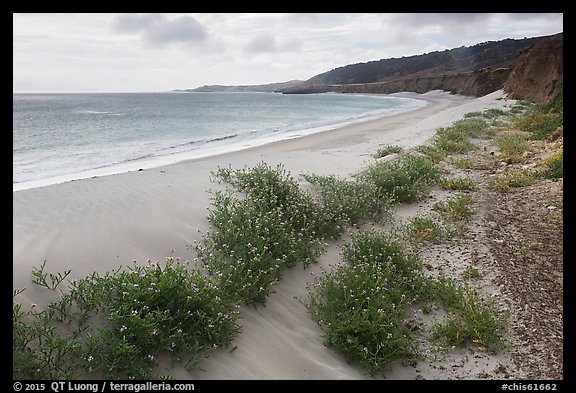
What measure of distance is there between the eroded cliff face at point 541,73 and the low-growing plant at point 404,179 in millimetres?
20066

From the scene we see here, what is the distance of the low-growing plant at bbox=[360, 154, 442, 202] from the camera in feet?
26.9

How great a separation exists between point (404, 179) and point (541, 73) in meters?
27.9

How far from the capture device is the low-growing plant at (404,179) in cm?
821

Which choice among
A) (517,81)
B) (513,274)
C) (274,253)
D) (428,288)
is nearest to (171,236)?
(274,253)

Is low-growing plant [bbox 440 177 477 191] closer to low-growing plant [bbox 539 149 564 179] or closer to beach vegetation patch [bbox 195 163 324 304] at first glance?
low-growing plant [bbox 539 149 564 179]

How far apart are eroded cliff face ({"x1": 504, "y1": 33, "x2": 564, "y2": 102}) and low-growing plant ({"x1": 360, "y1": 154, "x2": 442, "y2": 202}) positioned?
2007 centimetres

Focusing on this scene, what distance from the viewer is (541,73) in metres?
29.4

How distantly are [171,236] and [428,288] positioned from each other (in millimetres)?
3376

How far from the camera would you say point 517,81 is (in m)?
33.8

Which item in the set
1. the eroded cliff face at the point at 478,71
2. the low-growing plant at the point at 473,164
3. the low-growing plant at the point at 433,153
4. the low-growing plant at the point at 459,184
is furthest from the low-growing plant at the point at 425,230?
the eroded cliff face at the point at 478,71

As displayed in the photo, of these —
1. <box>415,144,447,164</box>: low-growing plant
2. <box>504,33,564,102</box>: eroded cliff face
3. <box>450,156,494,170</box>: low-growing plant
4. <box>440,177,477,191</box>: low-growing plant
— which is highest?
<box>504,33,564,102</box>: eroded cliff face

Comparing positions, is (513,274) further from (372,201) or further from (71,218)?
(71,218)

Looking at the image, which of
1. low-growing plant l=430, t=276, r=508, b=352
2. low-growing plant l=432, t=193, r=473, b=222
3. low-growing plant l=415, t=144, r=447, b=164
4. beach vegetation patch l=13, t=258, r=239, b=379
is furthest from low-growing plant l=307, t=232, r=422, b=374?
low-growing plant l=415, t=144, r=447, b=164

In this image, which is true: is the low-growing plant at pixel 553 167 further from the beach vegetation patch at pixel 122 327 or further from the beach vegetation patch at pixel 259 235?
the beach vegetation patch at pixel 122 327
